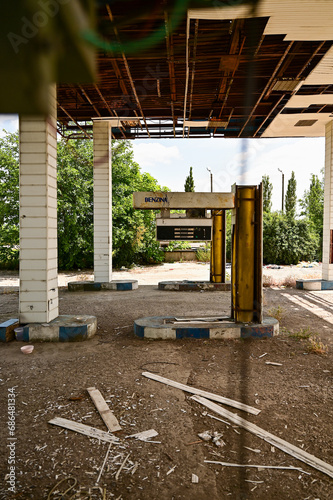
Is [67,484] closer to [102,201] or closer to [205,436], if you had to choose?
[205,436]

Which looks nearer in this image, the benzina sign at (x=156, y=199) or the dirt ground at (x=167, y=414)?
the dirt ground at (x=167, y=414)

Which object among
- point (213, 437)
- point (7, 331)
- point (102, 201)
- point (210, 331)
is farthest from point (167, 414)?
point (102, 201)

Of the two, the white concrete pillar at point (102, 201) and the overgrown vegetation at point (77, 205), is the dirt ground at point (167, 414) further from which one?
the overgrown vegetation at point (77, 205)

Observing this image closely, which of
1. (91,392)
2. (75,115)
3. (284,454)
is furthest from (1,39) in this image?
(75,115)

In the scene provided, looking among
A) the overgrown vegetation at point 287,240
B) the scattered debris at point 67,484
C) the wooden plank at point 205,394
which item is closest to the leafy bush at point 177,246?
the overgrown vegetation at point 287,240

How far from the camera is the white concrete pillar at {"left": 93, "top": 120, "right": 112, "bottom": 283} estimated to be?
12492mm

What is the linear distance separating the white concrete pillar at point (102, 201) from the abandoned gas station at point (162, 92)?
A: 4 cm

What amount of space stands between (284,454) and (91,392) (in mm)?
2252

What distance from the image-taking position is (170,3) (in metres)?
0.98

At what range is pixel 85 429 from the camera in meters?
3.47

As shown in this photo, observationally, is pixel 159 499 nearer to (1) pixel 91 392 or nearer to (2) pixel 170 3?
(1) pixel 91 392

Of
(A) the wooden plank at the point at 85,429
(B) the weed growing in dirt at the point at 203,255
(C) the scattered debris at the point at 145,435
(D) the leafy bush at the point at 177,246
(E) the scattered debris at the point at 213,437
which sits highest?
(D) the leafy bush at the point at 177,246

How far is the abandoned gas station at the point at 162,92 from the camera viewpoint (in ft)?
2.54

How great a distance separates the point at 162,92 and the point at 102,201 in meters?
4.29
